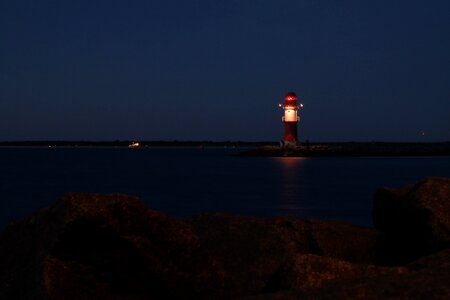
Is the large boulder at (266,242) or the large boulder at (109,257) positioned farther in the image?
the large boulder at (266,242)

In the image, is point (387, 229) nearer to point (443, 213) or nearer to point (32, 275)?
point (443, 213)

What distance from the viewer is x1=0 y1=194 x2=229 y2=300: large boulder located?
4.27 metres

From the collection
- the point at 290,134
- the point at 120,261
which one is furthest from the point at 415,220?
the point at 290,134

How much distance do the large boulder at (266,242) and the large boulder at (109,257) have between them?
111cm

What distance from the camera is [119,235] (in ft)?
14.5

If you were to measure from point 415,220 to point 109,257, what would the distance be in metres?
3.68

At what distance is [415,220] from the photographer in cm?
684

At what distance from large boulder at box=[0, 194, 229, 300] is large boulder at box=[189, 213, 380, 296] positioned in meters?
1.11

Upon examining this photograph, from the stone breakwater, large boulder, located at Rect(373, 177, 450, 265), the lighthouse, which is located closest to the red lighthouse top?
the lighthouse

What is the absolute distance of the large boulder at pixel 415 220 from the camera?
21.1 ft

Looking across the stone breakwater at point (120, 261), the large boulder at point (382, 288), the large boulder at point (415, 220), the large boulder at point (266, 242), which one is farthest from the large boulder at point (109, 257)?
the large boulder at point (415, 220)

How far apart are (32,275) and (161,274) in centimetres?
84

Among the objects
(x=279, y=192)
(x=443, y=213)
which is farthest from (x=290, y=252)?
(x=279, y=192)

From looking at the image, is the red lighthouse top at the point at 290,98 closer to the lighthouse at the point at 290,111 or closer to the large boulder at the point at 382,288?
the lighthouse at the point at 290,111
